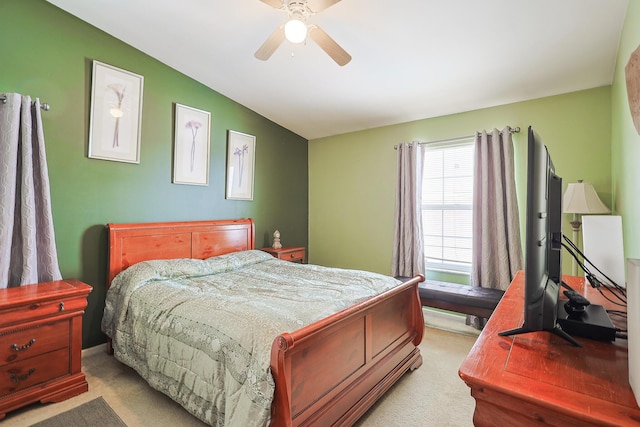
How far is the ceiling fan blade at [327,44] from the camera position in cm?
205

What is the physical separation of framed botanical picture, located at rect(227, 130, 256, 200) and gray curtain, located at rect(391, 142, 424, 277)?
1.94 meters

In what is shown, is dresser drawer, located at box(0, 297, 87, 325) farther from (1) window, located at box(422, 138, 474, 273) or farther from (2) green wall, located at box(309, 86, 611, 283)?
(1) window, located at box(422, 138, 474, 273)

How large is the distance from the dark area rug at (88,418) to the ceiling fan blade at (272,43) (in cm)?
260

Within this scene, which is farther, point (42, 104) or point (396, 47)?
point (396, 47)

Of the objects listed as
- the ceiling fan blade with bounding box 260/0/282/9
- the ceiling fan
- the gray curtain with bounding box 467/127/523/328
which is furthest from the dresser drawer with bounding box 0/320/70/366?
the gray curtain with bounding box 467/127/523/328

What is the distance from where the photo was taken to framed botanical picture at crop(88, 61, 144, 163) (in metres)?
2.78

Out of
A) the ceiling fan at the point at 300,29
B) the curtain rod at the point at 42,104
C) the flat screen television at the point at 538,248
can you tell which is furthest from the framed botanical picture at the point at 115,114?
the flat screen television at the point at 538,248

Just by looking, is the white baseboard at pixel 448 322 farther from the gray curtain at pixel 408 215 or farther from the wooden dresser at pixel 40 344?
the wooden dresser at pixel 40 344

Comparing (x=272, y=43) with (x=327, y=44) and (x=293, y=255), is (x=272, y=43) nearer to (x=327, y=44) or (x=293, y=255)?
(x=327, y=44)

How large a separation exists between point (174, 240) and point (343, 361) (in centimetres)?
Result: 224

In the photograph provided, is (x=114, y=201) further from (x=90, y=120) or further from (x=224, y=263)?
(x=224, y=263)

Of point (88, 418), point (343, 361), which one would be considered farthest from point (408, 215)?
point (88, 418)

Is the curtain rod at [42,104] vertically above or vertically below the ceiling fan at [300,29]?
below

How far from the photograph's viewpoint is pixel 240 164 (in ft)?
13.2
